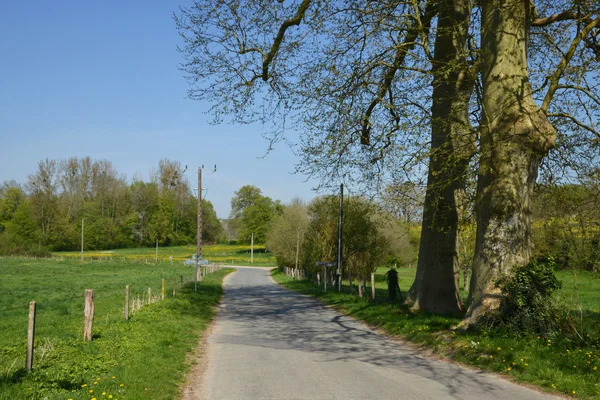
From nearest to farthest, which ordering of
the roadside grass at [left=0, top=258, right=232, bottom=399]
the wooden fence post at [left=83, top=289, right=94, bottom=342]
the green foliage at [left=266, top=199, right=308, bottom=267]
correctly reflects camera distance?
the roadside grass at [left=0, top=258, right=232, bottom=399] → the wooden fence post at [left=83, top=289, right=94, bottom=342] → the green foliage at [left=266, top=199, right=308, bottom=267]

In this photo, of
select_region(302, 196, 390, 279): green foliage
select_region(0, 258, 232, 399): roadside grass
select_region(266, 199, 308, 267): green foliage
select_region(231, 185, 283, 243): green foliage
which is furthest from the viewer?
select_region(231, 185, 283, 243): green foliage

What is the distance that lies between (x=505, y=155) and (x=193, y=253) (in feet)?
308

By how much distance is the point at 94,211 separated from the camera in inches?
3846

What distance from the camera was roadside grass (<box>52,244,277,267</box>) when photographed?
3462 inches

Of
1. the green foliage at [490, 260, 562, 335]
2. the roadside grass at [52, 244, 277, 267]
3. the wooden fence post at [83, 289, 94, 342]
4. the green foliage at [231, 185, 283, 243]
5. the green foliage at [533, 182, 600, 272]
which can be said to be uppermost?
the green foliage at [231, 185, 283, 243]

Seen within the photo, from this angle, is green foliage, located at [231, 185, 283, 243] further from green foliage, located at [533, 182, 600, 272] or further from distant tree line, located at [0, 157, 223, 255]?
green foliage, located at [533, 182, 600, 272]

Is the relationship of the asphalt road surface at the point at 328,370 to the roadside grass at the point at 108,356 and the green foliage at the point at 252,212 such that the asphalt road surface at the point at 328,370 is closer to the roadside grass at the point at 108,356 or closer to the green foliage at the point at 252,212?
the roadside grass at the point at 108,356

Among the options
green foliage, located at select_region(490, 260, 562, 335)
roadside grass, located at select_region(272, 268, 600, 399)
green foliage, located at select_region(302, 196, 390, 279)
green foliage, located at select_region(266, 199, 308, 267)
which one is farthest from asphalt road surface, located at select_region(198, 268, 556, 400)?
green foliage, located at select_region(266, 199, 308, 267)

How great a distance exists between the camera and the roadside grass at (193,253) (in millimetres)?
87938

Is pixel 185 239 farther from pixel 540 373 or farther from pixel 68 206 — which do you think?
pixel 540 373

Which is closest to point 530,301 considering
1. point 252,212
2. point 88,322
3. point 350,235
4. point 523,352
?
point 523,352

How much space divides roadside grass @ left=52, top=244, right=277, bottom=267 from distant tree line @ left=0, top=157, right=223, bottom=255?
3.32m

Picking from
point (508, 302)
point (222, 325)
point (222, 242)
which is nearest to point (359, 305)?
point (222, 325)

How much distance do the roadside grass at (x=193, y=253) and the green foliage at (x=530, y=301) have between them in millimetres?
76533
